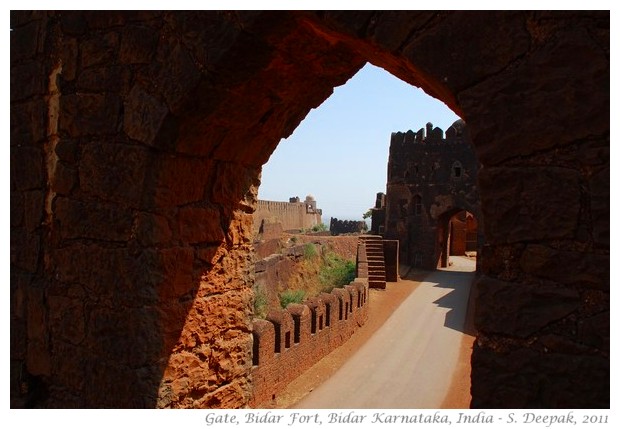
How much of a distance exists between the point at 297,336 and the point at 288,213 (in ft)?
94.1

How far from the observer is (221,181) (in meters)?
3.10

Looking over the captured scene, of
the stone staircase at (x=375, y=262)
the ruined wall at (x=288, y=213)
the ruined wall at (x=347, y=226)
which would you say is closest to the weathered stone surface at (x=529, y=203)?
the stone staircase at (x=375, y=262)

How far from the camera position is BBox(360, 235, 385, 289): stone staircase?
17219 mm

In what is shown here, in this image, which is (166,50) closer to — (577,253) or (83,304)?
(83,304)

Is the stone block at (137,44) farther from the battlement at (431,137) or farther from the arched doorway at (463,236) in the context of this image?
the arched doorway at (463,236)

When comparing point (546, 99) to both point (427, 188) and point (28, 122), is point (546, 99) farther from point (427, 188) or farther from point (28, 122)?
point (427, 188)

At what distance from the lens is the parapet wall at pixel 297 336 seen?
792cm

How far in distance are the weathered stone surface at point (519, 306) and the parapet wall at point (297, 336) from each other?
250 inches

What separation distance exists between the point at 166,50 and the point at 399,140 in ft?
70.7

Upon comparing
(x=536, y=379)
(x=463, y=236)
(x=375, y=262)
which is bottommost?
(x=375, y=262)

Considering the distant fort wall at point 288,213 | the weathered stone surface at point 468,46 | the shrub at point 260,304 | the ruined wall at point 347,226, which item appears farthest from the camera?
the ruined wall at point 347,226

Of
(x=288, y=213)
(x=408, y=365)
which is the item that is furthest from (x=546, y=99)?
(x=288, y=213)

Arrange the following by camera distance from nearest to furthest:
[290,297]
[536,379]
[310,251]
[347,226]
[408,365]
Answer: [536,379] → [408,365] → [290,297] → [310,251] → [347,226]

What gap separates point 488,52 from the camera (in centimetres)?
169
